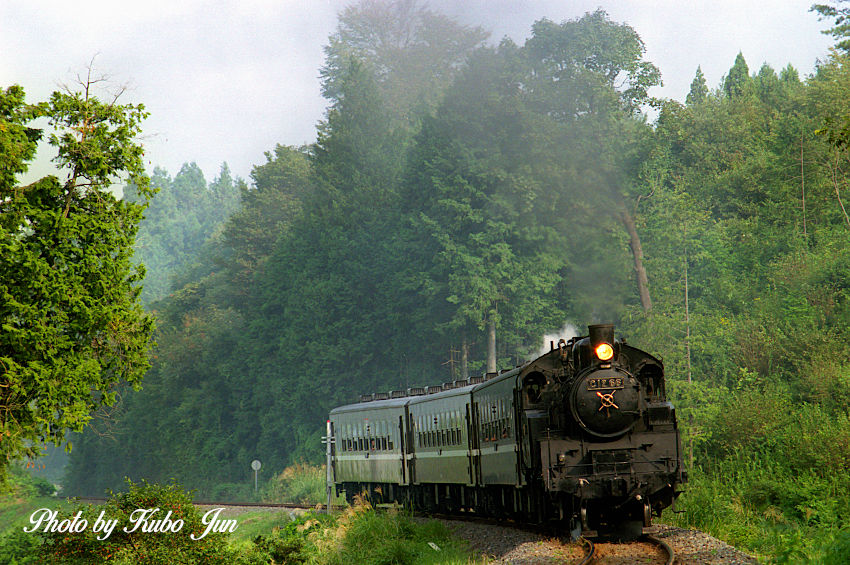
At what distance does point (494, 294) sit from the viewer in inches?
2077

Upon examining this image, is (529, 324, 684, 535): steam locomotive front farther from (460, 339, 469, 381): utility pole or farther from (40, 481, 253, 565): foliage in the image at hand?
(460, 339, 469, 381): utility pole

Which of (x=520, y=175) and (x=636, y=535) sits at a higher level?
(x=520, y=175)

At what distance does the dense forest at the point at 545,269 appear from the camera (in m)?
34.4

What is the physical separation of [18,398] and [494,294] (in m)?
33.5

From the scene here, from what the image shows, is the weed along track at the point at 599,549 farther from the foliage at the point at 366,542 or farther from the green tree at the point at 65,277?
the green tree at the point at 65,277

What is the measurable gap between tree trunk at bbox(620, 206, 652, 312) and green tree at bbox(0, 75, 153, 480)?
3021 centimetres

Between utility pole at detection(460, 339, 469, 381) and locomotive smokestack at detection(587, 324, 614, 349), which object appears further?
utility pole at detection(460, 339, 469, 381)

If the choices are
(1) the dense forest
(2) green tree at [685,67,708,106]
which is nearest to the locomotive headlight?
(1) the dense forest

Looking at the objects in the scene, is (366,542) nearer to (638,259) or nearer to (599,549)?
(599,549)

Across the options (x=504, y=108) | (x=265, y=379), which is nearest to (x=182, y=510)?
(x=504, y=108)

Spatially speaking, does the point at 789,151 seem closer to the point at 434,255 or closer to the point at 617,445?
the point at 434,255

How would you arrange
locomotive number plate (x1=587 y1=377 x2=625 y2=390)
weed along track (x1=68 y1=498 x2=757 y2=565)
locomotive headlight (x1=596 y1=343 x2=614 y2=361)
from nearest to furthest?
weed along track (x1=68 y1=498 x2=757 y2=565)
locomotive number plate (x1=587 y1=377 x2=625 y2=390)
locomotive headlight (x1=596 y1=343 x2=614 y2=361)

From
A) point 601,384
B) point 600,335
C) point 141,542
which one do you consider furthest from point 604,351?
point 141,542

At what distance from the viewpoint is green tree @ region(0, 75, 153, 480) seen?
22.0m
